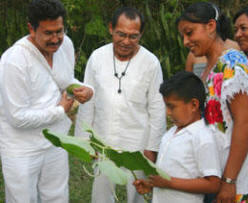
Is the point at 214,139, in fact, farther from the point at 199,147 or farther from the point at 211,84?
the point at 211,84

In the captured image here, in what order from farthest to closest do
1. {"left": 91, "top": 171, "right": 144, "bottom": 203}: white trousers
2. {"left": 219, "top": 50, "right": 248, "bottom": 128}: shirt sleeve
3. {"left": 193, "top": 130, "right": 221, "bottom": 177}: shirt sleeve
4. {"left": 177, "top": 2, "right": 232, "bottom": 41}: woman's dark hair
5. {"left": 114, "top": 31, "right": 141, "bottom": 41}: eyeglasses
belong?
{"left": 91, "top": 171, "right": 144, "bottom": 203}: white trousers < {"left": 114, "top": 31, "right": 141, "bottom": 41}: eyeglasses < {"left": 177, "top": 2, "right": 232, "bottom": 41}: woman's dark hair < {"left": 193, "top": 130, "right": 221, "bottom": 177}: shirt sleeve < {"left": 219, "top": 50, "right": 248, "bottom": 128}: shirt sleeve

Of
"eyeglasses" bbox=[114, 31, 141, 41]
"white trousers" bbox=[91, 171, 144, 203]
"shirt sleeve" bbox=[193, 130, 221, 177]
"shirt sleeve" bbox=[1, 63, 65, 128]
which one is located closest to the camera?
"shirt sleeve" bbox=[193, 130, 221, 177]

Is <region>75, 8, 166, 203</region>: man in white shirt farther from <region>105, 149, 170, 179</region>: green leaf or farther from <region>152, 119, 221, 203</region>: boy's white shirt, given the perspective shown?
<region>105, 149, 170, 179</region>: green leaf

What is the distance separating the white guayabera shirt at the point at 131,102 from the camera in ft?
10.0

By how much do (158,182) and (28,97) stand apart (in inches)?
40.2

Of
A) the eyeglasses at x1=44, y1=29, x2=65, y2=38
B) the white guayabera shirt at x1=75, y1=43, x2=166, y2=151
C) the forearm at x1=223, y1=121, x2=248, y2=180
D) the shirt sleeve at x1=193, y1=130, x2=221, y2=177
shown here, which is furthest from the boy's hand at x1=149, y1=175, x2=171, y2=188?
the eyeglasses at x1=44, y1=29, x2=65, y2=38

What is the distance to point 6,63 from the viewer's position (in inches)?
104

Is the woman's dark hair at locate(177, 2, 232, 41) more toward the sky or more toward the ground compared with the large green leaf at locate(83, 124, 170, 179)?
more toward the sky

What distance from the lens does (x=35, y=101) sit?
111 inches

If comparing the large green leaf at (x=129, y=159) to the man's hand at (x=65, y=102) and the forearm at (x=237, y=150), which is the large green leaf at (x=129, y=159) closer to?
the forearm at (x=237, y=150)

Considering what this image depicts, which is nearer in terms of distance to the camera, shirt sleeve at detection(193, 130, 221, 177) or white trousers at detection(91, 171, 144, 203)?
shirt sleeve at detection(193, 130, 221, 177)

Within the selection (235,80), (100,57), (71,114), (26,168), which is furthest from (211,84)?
(71,114)

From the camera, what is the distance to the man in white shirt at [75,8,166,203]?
3031 millimetres

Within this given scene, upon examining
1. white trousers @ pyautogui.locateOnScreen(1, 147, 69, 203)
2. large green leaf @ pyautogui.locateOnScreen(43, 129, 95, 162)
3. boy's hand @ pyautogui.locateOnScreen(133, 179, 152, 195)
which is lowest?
white trousers @ pyautogui.locateOnScreen(1, 147, 69, 203)
